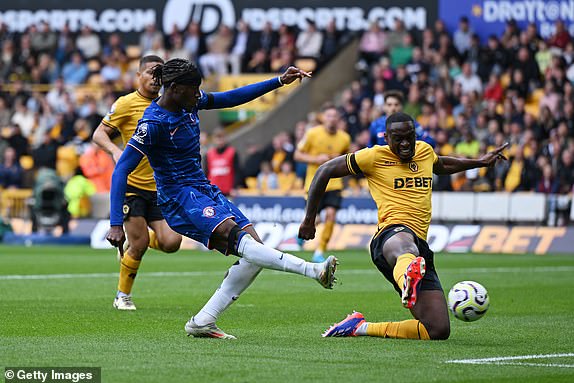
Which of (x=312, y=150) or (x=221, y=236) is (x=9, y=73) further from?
(x=221, y=236)

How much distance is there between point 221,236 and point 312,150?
12286 millimetres

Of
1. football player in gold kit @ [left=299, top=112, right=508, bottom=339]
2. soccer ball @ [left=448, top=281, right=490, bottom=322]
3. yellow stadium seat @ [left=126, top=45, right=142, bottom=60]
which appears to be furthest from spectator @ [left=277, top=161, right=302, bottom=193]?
soccer ball @ [left=448, top=281, right=490, bottom=322]

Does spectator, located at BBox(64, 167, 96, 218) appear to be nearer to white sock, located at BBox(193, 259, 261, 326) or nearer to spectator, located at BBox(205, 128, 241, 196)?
spectator, located at BBox(205, 128, 241, 196)

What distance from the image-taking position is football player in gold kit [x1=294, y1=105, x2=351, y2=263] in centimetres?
2098

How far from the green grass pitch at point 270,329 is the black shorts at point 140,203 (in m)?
0.97

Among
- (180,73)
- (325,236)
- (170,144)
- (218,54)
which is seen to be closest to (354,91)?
(218,54)

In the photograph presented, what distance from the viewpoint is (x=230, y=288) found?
9.64 metres

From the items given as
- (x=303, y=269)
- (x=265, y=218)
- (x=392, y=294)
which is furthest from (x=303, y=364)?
(x=265, y=218)

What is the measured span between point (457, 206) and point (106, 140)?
45.3 feet

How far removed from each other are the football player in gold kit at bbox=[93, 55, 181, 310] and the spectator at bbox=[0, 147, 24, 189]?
60.6 feet

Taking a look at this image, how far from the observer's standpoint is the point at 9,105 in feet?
118

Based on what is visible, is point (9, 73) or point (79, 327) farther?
point (9, 73)

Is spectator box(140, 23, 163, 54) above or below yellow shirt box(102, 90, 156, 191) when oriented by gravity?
above

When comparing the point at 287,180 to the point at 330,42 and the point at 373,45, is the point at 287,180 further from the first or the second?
the point at 330,42
